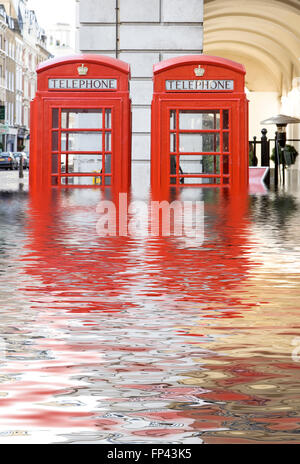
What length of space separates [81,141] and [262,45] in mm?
24571

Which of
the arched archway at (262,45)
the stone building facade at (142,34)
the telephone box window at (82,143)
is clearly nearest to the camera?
the telephone box window at (82,143)

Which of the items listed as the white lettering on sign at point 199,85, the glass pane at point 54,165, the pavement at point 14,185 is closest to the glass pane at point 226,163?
the white lettering on sign at point 199,85

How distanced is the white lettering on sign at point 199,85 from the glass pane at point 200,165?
1446mm

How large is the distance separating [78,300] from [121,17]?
16.8 m

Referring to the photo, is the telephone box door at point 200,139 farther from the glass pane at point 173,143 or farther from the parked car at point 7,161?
the parked car at point 7,161

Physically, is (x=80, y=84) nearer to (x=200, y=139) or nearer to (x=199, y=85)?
(x=199, y=85)

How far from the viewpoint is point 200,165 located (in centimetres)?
1989

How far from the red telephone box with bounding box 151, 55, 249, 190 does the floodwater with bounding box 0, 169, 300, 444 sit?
10538 mm

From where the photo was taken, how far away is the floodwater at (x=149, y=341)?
2.68 metres

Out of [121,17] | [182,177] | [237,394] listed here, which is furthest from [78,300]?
[121,17]

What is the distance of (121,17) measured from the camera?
69.5ft

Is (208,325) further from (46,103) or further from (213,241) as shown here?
(46,103)

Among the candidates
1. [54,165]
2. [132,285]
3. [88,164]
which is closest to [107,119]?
[88,164]

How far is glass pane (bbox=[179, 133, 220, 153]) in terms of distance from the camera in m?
19.0
